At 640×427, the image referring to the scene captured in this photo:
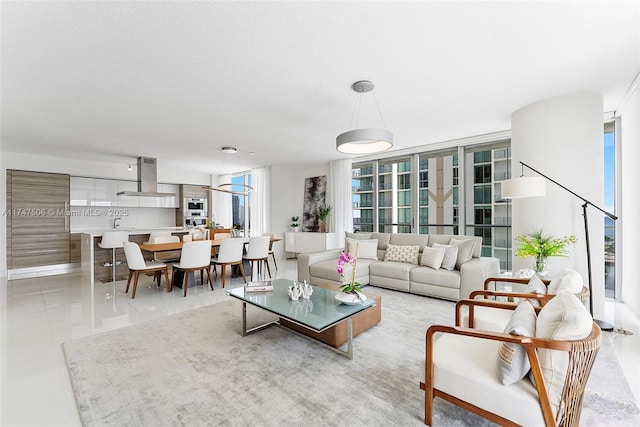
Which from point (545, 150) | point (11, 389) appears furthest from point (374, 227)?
point (11, 389)

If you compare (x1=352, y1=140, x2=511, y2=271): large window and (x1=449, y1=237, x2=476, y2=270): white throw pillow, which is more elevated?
(x1=352, y1=140, x2=511, y2=271): large window

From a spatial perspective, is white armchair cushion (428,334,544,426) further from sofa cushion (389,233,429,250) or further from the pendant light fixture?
sofa cushion (389,233,429,250)

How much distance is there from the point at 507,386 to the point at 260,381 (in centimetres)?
157

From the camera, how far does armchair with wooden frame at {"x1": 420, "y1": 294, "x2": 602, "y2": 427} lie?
129cm

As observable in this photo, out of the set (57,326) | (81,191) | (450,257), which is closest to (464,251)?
(450,257)

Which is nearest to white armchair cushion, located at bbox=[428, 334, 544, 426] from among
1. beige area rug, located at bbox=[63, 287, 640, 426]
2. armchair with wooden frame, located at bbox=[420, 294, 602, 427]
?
armchair with wooden frame, located at bbox=[420, 294, 602, 427]

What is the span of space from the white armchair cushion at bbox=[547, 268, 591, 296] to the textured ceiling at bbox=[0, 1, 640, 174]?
5.88ft

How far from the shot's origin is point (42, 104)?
133 inches

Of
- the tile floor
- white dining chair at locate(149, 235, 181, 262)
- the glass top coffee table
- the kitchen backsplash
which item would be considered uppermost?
the kitchen backsplash

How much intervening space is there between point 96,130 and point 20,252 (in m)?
3.67

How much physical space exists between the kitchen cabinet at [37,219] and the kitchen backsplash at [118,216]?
1.60 ft

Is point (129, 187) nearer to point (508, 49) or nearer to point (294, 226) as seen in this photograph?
point (294, 226)

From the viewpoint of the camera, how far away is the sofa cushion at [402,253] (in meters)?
4.68

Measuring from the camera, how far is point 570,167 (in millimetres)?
3346
